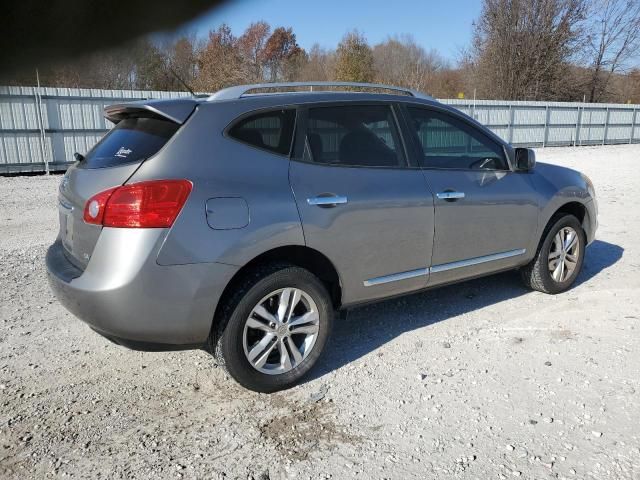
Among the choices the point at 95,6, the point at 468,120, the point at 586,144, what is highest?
the point at 95,6

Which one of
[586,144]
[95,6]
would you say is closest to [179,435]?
[95,6]

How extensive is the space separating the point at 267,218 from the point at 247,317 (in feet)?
1.88

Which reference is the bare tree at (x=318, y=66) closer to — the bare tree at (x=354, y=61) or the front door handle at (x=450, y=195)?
the bare tree at (x=354, y=61)

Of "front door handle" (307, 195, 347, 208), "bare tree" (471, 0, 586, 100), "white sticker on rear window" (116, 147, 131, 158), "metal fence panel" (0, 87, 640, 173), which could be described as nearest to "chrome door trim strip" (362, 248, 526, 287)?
"front door handle" (307, 195, 347, 208)

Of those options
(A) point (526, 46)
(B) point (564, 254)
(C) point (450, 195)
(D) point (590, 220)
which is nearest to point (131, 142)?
(C) point (450, 195)

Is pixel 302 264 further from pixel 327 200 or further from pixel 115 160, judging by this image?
pixel 115 160

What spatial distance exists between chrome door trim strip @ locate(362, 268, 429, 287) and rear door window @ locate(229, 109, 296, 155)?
1.02m

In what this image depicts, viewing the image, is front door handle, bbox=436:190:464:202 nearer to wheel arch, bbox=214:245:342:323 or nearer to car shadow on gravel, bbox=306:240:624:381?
car shadow on gravel, bbox=306:240:624:381

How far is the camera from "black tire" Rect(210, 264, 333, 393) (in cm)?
314

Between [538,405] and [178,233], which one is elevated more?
[178,233]

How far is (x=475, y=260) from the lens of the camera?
14.2 feet

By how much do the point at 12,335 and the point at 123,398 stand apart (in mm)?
1367

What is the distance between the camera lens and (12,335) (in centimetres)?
409

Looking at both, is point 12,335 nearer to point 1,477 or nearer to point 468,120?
point 1,477
